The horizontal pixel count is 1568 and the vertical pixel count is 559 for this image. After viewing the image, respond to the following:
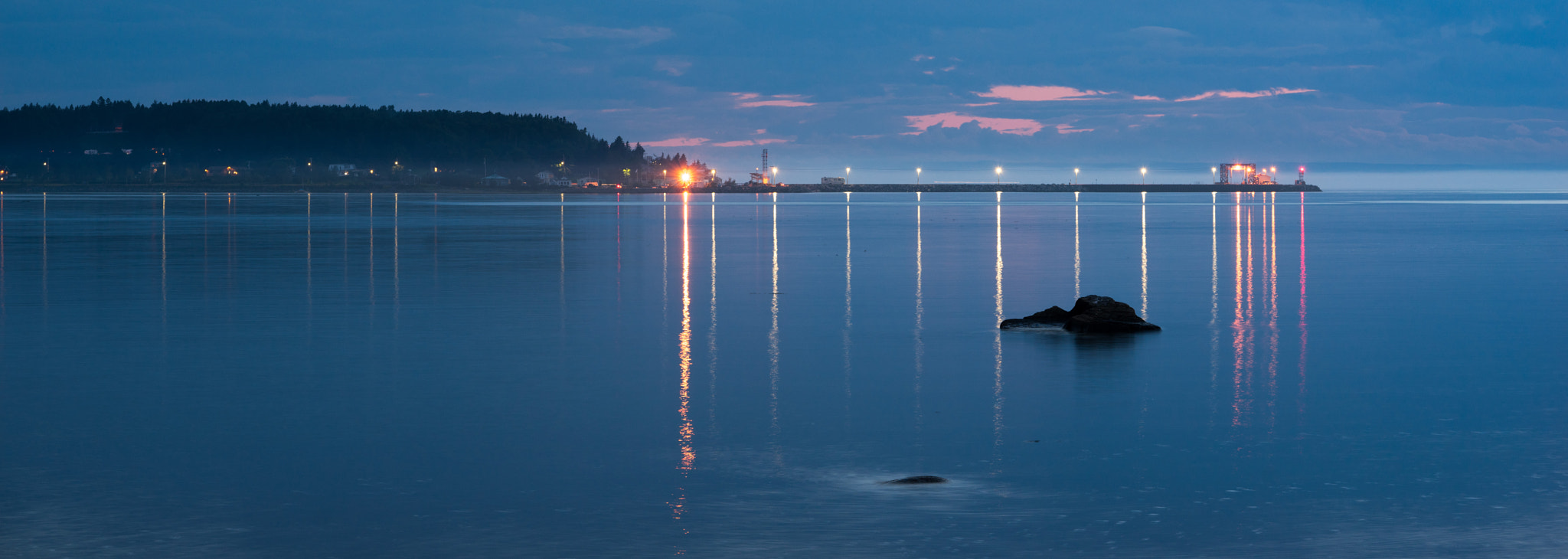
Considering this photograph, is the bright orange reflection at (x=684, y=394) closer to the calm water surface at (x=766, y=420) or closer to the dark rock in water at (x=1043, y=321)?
the calm water surface at (x=766, y=420)

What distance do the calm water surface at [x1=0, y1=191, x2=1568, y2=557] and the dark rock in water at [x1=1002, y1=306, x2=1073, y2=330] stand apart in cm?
44

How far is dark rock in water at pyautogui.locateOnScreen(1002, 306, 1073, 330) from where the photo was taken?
1670 centimetres

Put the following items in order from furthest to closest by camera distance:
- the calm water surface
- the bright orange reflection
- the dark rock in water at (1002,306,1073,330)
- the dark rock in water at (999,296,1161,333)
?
the dark rock in water at (1002,306,1073,330)
the dark rock in water at (999,296,1161,333)
the bright orange reflection
the calm water surface

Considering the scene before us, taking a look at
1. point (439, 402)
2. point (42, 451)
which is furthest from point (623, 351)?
point (42, 451)

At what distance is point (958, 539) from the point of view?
6.92m

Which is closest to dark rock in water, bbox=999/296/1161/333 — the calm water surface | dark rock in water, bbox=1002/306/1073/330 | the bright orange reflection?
dark rock in water, bbox=1002/306/1073/330

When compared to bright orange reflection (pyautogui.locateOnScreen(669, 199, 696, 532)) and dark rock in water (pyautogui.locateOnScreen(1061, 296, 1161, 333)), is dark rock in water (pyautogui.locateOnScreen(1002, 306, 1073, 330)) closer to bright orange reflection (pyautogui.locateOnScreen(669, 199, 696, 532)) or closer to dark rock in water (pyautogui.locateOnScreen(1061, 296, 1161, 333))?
dark rock in water (pyautogui.locateOnScreen(1061, 296, 1161, 333))

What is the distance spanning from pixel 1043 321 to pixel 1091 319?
797 mm

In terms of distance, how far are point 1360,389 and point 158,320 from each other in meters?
14.2

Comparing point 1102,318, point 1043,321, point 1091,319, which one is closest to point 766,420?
point 1091,319

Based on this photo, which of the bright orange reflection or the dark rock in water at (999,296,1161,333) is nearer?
the bright orange reflection

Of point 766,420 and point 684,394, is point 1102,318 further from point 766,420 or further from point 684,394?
point 766,420

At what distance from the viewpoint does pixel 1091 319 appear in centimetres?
1617

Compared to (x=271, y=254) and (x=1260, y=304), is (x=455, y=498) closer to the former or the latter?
(x=1260, y=304)
